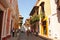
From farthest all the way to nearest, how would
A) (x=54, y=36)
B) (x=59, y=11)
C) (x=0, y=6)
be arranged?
(x=54, y=36), (x=59, y=11), (x=0, y=6)

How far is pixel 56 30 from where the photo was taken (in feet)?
50.0

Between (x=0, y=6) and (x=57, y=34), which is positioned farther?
(x=57, y=34)

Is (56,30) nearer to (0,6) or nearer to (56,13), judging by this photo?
(56,13)

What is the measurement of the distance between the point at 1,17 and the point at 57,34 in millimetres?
7037

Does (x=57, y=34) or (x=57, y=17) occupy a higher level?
(x=57, y=17)

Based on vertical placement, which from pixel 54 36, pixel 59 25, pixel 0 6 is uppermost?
pixel 0 6

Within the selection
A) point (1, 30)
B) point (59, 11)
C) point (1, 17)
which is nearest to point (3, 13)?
point (1, 17)

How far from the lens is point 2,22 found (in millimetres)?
10039

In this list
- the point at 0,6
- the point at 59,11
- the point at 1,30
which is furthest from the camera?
the point at 59,11

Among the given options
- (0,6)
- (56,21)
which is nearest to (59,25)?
(56,21)

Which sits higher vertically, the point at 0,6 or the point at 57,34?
the point at 0,6

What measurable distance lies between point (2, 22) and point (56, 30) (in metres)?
7.12

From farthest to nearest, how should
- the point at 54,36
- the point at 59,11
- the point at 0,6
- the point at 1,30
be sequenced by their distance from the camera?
the point at 54,36
the point at 59,11
the point at 1,30
the point at 0,6

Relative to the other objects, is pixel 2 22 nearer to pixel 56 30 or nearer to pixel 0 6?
pixel 0 6
